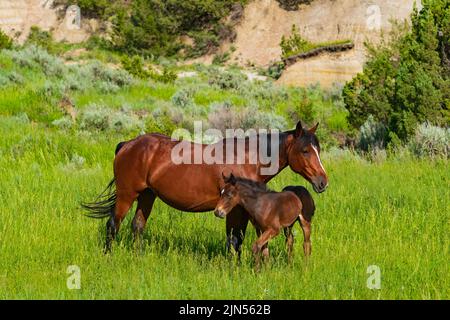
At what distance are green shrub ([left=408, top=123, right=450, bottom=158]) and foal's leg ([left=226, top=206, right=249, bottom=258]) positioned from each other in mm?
8260

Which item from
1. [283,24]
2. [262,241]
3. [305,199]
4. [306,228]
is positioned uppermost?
[283,24]

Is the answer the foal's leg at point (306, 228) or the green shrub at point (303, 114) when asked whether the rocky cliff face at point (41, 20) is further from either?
the foal's leg at point (306, 228)

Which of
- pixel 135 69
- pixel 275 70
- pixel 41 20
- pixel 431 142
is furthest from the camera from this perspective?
pixel 41 20

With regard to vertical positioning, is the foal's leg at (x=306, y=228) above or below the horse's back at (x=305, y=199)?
below

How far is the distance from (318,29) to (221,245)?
38494mm

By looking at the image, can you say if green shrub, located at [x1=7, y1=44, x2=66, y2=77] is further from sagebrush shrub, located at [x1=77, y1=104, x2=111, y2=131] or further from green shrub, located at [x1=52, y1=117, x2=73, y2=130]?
green shrub, located at [x1=52, y1=117, x2=73, y2=130]

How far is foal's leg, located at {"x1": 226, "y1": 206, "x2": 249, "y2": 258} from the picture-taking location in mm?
6963

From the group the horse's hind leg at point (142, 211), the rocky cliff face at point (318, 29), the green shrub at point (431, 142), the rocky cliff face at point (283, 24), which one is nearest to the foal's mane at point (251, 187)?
the horse's hind leg at point (142, 211)

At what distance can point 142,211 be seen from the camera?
26.7 ft

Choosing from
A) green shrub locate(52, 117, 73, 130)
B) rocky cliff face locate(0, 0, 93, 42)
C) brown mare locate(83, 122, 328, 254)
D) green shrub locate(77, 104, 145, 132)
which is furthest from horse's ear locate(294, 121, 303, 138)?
rocky cliff face locate(0, 0, 93, 42)

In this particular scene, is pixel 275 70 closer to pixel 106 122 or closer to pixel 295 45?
pixel 295 45

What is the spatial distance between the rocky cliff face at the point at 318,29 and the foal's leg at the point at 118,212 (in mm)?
28349

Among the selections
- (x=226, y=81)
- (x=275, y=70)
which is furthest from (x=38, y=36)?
(x=226, y=81)

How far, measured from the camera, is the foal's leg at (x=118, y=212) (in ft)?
25.6
